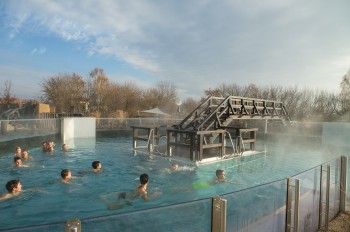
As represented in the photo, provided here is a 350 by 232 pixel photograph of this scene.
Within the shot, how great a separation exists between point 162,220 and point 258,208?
1.71m

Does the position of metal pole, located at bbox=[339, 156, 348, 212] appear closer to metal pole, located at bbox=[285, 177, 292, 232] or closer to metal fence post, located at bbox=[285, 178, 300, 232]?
metal fence post, located at bbox=[285, 178, 300, 232]

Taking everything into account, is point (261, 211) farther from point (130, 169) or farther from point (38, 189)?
point (130, 169)

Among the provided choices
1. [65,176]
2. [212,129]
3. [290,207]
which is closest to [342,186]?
[290,207]

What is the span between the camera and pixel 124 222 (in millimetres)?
2238

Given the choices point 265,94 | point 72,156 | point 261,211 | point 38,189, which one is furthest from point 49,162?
point 265,94

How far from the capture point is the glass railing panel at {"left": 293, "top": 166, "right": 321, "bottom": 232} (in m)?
4.54

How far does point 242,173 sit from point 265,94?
102ft

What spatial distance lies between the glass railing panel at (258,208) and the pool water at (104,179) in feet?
12.3

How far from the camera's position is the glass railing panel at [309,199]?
4.54 m

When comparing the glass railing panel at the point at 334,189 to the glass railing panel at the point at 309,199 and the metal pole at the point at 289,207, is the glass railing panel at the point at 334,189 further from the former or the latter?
the metal pole at the point at 289,207

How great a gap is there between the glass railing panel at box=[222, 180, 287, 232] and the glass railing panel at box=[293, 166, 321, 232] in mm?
545

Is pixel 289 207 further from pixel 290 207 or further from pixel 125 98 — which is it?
pixel 125 98

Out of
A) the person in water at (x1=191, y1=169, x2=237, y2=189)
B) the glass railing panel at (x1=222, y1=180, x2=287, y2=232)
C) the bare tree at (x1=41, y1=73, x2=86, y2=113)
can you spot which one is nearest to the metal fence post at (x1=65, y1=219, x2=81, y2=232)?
the glass railing panel at (x1=222, y1=180, x2=287, y2=232)

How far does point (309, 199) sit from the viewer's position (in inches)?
190
